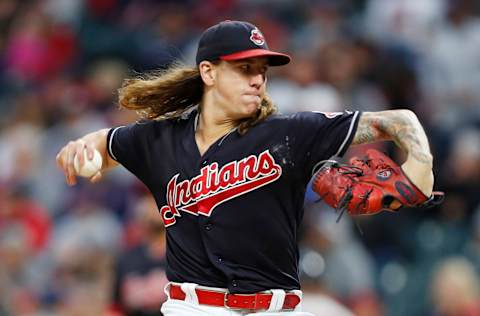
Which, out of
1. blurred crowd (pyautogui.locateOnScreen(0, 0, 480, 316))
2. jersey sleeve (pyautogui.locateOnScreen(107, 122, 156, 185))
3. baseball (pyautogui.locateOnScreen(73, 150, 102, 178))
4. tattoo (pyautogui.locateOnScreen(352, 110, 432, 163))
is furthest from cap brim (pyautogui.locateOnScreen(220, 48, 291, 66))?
blurred crowd (pyautogui.locateOnScreen(0, 0, 480, 316))

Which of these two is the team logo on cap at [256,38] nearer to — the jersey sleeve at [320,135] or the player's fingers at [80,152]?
the jersey sleeve at [320,135]

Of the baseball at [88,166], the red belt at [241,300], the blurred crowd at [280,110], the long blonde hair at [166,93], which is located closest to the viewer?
the red belt at [241,300]

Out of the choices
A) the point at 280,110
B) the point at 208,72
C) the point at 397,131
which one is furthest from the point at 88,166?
the point at 280,110

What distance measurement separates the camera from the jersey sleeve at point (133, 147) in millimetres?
4816

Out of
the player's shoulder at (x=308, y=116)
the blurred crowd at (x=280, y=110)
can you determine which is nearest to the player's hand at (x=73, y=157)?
the player's shoulder at (x=308, y=116)

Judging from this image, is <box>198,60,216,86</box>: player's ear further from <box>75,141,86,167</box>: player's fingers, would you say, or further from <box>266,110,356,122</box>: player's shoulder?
<box>75,141,86,167</box>: player's fingers

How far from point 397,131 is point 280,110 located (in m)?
4.82

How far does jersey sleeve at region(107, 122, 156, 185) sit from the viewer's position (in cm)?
482

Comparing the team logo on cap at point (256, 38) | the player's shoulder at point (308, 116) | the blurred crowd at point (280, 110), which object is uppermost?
the team logo on cap at point (256, 38)

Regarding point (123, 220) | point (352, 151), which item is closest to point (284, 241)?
point (352, 151)

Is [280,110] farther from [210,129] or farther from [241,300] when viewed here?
[241,300]

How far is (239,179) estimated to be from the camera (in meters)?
4.46

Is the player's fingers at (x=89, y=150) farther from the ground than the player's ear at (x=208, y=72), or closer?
closer

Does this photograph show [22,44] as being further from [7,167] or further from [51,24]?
[7,167]
